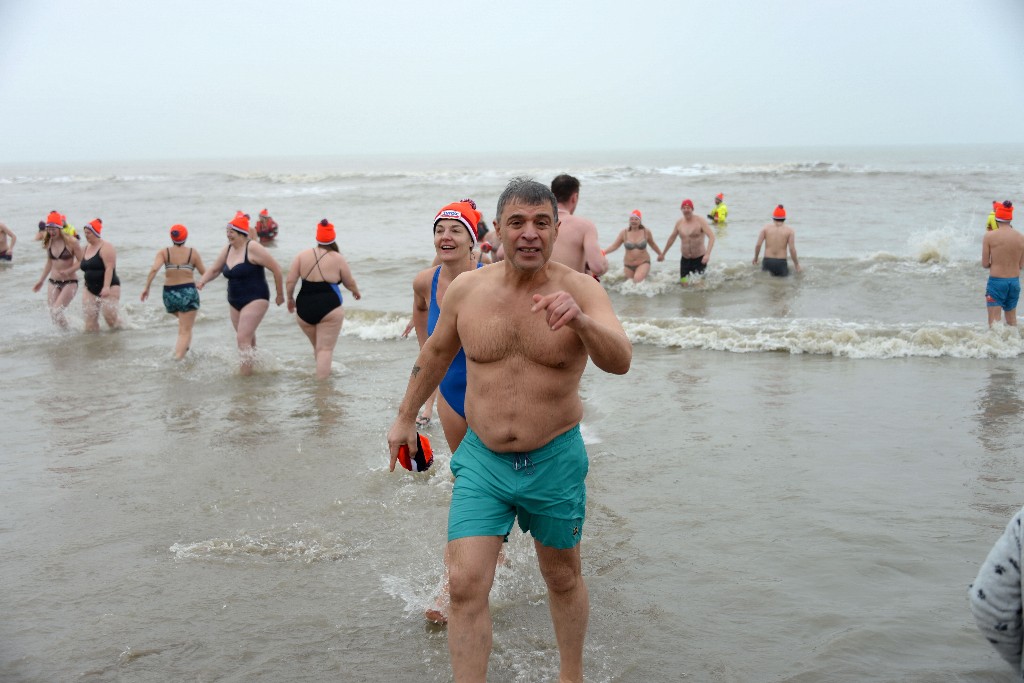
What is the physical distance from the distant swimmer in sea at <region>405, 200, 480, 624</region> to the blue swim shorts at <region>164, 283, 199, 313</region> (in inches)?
264

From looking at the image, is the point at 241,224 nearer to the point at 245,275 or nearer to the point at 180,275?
the point at 245,275

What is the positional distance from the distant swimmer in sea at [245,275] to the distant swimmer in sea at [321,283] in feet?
1.41

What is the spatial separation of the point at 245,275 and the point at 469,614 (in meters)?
7.25

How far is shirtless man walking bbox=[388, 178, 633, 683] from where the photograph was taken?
122 inches

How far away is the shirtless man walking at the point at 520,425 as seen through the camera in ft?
10.2

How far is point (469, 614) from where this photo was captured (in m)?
3.08

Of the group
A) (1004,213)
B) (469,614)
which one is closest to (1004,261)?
(1004,213)

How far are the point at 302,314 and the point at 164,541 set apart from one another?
4.34 metres

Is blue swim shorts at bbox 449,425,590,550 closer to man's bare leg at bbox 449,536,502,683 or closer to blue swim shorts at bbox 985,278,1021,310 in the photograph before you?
man's bare leg at bbox 449,536,502,683

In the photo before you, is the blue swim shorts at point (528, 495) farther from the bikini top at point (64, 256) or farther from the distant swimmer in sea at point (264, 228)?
the distant swimmer in sea at point (264, 228)

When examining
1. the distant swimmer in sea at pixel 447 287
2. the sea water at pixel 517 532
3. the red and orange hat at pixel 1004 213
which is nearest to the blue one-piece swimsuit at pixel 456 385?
the distant swimmer in sea at pixel 447 287

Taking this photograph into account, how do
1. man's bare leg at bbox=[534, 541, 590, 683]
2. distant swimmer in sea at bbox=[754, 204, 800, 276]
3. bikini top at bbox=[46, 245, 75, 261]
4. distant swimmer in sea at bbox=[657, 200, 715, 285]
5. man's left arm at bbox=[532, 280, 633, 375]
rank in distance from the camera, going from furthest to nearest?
distant swimmer in sea at bbox=[754, 204, 800, 276] < distant swimmer in sea at bbox=[657, 200, 715, 285] < bikini top at bbox=[46, 245, 75, 261] < man's bare leg at bbox=[534, 541, 590, 683] < man's left arm at bbox=[532, 280, 633, 375]

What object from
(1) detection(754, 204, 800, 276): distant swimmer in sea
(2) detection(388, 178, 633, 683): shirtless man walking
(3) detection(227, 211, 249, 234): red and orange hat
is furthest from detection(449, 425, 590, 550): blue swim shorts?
(1) detection(754, 204, 800, 276): distant swimmer in sea

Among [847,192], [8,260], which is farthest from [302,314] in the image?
[847,192]
